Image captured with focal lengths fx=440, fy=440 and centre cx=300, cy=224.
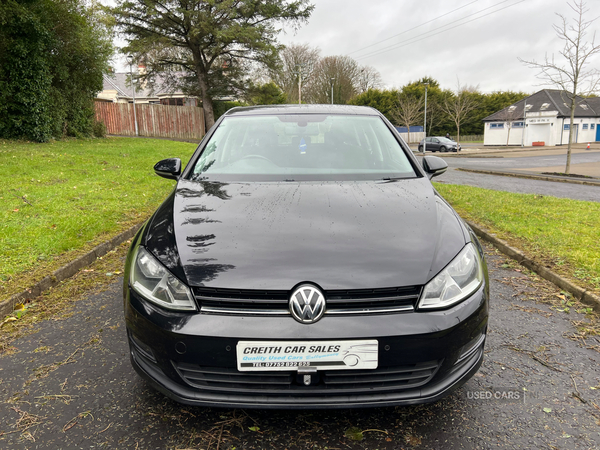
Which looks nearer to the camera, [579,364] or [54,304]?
[579,364]

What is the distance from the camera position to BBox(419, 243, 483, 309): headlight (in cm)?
186

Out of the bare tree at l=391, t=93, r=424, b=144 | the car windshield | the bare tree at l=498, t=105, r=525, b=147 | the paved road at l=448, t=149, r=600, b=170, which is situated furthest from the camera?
the bare tree at l=391, t=93, r=424, b=144

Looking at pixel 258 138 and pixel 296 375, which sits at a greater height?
pixel 258 138

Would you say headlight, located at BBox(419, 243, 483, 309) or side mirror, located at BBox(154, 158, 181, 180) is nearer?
headlight, located at BBox(419, 243, 483, 309)

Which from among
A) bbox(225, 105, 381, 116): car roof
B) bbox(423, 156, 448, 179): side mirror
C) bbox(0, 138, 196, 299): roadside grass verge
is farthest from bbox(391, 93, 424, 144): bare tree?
bbox(423, 156, 448, 179): side mirror

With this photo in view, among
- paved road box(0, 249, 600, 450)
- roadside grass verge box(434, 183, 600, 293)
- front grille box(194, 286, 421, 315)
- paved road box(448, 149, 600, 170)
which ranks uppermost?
front grille box(194, 286, 421, 315)

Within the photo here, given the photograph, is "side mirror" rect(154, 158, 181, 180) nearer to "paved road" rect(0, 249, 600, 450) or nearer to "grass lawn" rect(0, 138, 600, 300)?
"paved road" rect(0, 249, 600, 450)

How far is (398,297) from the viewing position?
1839 mm

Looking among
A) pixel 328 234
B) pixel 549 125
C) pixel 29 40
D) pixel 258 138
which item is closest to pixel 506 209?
pixel 258 138

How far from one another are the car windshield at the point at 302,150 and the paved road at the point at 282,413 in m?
1.33

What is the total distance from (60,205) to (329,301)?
5951 mm

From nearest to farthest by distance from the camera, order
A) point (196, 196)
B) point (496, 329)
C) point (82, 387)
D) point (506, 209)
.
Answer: point (82, 387) → point (196, 196) → point (496, 329) → point (506, 209)

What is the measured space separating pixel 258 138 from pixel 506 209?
5.32 m

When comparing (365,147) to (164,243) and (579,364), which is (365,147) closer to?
(164,243)
